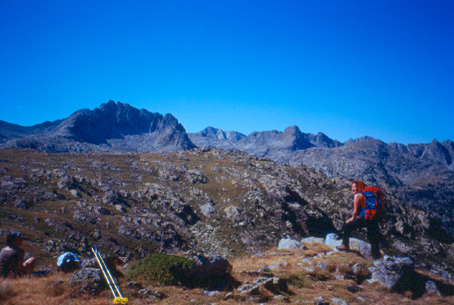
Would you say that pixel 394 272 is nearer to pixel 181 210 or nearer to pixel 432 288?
pixel 432 288

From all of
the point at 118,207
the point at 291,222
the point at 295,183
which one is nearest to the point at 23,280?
the point at 118,207

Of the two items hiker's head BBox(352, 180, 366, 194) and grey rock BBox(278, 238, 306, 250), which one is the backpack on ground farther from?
grey rock BBox(278, 238, 306, 250)

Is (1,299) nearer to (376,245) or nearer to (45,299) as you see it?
(45,299)

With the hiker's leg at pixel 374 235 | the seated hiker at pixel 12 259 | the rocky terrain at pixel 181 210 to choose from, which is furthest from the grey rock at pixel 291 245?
the rocky terrain at pixel 181 210

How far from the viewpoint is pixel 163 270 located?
12.1m

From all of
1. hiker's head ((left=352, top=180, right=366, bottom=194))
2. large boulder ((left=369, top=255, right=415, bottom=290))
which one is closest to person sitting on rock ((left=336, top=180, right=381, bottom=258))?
hiker's head ((left=352, top=180, right=366, bottom=194))

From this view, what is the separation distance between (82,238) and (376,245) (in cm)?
6464

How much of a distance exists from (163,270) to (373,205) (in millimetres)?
12712

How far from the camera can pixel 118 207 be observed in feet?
251

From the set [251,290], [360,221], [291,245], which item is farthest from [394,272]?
[291,245]

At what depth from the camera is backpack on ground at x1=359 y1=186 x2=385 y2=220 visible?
1321cm

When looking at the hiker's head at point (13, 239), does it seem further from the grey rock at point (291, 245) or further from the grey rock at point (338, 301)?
the grey rock at point (291, 245)

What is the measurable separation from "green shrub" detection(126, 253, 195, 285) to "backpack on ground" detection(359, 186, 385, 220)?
1070cm

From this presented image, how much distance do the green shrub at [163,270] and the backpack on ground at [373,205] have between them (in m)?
10.7
